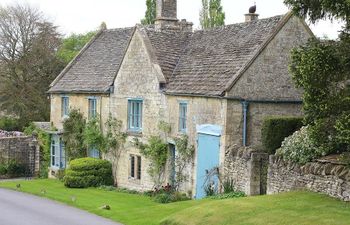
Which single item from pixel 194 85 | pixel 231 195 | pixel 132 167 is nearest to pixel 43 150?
pixel 132 167

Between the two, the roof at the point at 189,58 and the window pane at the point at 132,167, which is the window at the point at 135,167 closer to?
the window pane at the point at 132,167

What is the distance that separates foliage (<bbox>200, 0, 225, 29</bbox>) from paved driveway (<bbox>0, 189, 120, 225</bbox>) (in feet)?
130

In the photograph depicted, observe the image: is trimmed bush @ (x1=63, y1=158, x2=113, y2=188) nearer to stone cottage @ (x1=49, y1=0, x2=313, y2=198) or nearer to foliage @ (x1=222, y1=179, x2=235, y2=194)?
stone cottage @ (x1=49, y1=0, x2=313, y2=198)

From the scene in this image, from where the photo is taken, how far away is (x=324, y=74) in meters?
19.0

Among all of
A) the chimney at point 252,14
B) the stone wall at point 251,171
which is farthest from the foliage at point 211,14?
the stone wall at point 251,171

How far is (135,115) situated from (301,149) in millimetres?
14986

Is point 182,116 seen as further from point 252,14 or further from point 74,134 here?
point 74,134

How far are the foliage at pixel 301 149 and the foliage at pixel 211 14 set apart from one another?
44.2 meters

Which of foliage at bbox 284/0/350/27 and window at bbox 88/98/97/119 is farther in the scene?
window at bbox 88/98/97/119

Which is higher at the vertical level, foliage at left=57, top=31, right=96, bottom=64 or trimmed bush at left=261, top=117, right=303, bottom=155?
foliage at left=57, top=31, right=96, bottom=64

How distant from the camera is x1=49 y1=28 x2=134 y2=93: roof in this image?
129ft

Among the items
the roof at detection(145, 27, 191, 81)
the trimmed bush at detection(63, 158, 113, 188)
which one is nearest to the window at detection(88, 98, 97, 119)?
the trimmed bush at detection(63, 158, 113, 188)

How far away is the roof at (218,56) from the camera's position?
96.1 feet

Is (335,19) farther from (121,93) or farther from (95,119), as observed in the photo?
(95,119)
